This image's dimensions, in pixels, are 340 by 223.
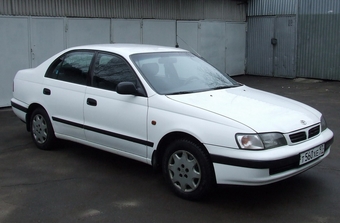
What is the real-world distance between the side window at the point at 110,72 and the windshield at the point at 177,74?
15 cm

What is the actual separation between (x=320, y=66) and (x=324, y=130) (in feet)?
35.8

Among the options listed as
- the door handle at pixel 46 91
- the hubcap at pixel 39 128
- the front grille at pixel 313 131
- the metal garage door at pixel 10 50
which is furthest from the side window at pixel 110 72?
the metal garage door at pixel 10 50

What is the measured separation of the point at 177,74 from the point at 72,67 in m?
1.57

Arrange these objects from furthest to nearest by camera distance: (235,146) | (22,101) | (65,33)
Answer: (65,33)
(22,101)
(235,146)

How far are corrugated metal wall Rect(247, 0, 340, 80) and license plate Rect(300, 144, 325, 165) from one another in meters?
11.0

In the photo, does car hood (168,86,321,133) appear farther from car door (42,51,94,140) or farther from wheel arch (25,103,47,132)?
wheel arch (25,103,47,132)

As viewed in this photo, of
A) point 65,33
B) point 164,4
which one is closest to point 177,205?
point 65,33

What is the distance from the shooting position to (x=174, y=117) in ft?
15.5

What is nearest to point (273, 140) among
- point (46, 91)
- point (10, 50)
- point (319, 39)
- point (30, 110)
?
point (46, 91)

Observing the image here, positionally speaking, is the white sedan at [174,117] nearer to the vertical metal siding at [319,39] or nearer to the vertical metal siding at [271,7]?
the vertical metal siding at [319,39]

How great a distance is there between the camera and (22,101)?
6.78 meters

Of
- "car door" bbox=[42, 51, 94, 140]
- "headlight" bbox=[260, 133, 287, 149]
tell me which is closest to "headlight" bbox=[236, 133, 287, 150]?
"headlight" bbox=[260, 133, 287, 149]

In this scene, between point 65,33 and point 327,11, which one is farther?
point 327,11

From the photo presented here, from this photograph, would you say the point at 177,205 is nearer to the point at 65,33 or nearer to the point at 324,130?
the point at 324,130
